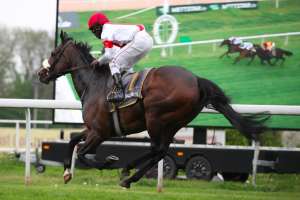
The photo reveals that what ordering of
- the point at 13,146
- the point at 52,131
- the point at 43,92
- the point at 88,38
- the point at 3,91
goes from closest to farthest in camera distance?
the point at 88,38, the point at 13,146, the point at 52,131, the point at 3,91, the point at 43,92

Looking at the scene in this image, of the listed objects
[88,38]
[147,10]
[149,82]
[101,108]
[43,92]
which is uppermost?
[147,10]

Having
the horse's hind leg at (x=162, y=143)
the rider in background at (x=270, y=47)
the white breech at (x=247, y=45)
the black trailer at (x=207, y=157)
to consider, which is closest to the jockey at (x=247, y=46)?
the white breech at (x=247, y=45)

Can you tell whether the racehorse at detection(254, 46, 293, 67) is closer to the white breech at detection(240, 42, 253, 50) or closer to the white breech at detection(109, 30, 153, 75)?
the white breech at detection(240, 42, 253, 50)

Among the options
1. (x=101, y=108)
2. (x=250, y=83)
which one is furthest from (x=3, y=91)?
(x=101, y=108)

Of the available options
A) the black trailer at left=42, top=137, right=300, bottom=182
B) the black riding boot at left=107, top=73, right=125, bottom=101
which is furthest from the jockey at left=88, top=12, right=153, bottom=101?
the black trailer at left=42, top=137, right=300, bottom=182

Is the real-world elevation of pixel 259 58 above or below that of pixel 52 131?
above

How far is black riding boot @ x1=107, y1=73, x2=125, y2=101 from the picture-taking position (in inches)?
193

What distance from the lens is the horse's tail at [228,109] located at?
479 centimetres

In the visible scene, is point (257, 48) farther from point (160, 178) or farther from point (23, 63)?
point (23, 63)

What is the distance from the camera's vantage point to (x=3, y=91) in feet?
111

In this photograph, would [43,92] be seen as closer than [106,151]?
No

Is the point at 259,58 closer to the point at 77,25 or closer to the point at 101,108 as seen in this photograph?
the point at 77,25

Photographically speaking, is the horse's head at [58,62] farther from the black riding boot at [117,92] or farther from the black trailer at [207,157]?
the black trailer at [207,157]

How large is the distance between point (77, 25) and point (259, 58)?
374cm
